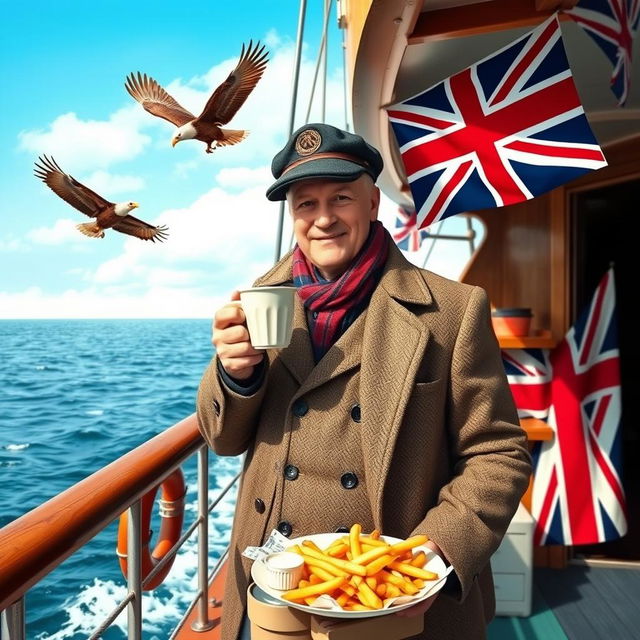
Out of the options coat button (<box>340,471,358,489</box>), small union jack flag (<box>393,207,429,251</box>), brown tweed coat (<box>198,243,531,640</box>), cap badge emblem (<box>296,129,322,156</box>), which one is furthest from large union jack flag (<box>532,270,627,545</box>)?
small union jack flag (<box>393,207,429,251</box>)

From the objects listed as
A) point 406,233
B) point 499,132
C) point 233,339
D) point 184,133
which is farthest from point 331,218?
point 406,233

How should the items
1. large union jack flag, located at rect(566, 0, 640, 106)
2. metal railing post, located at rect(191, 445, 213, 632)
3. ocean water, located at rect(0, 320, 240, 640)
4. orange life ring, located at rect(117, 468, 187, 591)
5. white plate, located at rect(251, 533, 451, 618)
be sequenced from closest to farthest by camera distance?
white plate, located at rect(251, 533, 451, 618) < large union jack flag, located at rect(566, 0, 640, 106) < orange life ring, located at rect(117, 468, 187, 591) < metal railing post, located at rect(191, 445, 213, 632) < ocean water, located at rect(0, 320, 240, 640)

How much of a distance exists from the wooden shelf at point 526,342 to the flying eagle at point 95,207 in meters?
2.43

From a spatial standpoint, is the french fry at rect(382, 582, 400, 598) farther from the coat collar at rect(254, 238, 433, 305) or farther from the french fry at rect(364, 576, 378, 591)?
the coat collar at rect(254, 238, 433, 305)

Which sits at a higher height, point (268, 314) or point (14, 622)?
point (268, 314)

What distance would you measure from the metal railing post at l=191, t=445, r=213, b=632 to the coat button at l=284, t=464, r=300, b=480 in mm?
1069


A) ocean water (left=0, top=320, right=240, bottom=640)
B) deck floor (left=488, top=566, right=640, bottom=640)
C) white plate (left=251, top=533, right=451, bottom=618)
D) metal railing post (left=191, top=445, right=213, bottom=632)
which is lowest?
ocean water (left=0, top=320, right=240, bottom=640)

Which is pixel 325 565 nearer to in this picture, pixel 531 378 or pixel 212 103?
pixel 212 103

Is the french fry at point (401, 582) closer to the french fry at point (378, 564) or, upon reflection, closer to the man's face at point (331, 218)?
the french fry at point (378, 564)

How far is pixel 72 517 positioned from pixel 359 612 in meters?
0.68

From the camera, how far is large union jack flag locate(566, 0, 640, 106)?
2.18 meters

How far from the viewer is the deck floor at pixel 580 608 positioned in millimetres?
3094

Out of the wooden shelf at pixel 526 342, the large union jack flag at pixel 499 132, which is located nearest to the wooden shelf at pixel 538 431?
the wooden shelf at pixel 526 342

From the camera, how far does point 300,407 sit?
4.63ft
